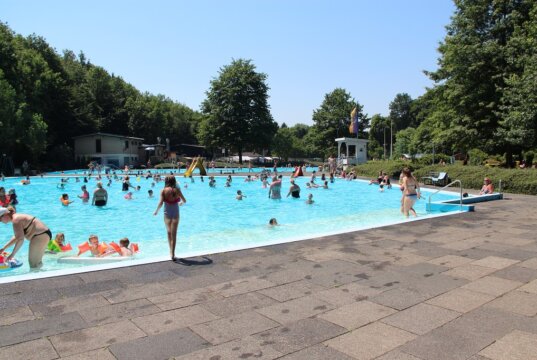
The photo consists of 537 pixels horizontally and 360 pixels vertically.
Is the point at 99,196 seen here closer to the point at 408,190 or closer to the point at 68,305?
the point at 408,190

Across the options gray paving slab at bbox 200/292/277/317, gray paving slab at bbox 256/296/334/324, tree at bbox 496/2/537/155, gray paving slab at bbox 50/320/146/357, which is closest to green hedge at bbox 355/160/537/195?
tree at bbox 496/2/537/155

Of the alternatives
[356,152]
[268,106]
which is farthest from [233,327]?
[268,106]

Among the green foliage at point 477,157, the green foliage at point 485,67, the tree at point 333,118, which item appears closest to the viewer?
the green foliage at point 485,67

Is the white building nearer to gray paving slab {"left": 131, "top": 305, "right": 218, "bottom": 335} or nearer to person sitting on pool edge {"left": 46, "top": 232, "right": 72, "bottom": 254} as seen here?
person sitting on pool edge {"left": 46, "top": 232, "right": 72, "bottom": 254}

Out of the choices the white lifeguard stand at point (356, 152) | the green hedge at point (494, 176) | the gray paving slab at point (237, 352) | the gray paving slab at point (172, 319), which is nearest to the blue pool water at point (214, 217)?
the green hedge at point (494, 176)

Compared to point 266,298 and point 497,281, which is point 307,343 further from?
point 497,281

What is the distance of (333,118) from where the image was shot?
231 feet

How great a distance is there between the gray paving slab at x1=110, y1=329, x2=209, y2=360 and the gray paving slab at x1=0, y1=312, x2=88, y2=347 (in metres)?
0.81

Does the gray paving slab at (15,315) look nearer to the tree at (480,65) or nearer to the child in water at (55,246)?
the child in water at (55,246)

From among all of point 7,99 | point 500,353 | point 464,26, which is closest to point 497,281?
point 500,353

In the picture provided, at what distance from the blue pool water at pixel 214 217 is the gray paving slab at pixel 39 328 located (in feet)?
10.0

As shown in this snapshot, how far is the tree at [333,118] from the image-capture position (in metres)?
70.4

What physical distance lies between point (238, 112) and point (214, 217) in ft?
154

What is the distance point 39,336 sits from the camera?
413cm
